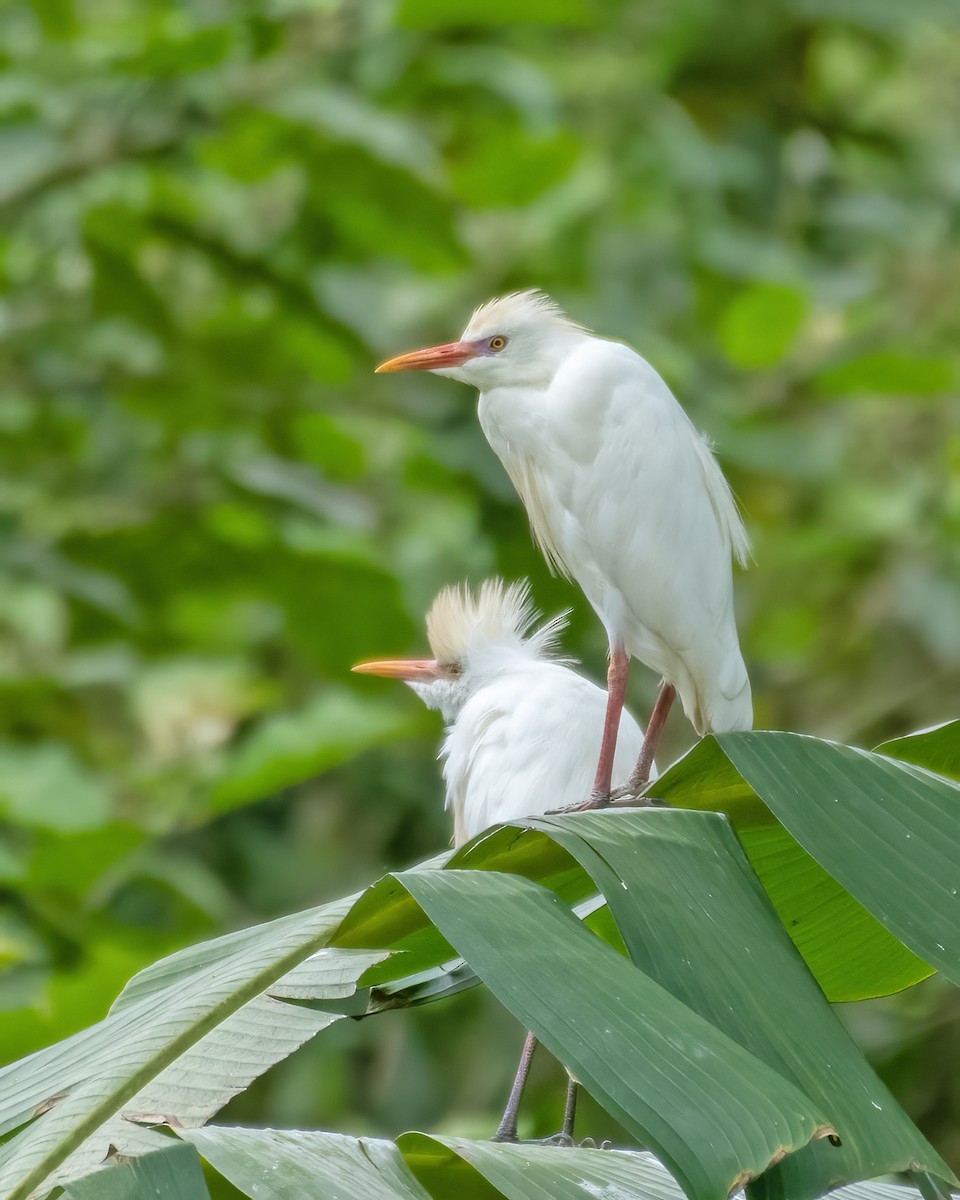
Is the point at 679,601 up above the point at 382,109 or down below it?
below

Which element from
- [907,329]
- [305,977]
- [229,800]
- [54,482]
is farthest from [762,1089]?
[907,329]

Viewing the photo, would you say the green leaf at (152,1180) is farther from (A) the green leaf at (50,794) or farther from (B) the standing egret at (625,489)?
(A) the green leaf at (50,794)

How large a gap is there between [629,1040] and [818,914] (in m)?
0.44

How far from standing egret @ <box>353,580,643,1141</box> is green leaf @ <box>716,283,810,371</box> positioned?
1648 mm

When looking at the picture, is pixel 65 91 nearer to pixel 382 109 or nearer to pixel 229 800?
pixel 382 109

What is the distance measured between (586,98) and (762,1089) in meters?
4.13

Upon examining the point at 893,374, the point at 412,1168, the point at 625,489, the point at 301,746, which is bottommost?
the point at 412,1168

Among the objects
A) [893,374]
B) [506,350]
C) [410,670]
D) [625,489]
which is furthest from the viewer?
[893,374]

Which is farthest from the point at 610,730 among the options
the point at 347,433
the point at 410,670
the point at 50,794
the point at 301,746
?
the point at 347,433

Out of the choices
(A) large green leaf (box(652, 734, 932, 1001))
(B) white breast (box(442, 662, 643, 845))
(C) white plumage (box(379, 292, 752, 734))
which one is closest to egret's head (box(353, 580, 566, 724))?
(B) white breast (box(442, 662, 643, 845))

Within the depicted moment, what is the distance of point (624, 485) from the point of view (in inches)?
67.0

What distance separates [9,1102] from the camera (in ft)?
3.10

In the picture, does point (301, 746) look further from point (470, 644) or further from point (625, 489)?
point (625, 489)

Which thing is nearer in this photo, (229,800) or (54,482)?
(229,800)
